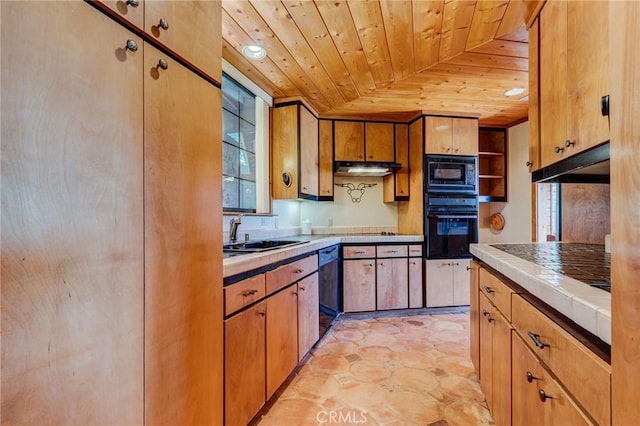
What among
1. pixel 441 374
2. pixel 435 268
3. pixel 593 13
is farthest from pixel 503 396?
pixel 435 268

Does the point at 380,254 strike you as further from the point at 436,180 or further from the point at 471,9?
the point at 471,9

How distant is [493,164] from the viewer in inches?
163

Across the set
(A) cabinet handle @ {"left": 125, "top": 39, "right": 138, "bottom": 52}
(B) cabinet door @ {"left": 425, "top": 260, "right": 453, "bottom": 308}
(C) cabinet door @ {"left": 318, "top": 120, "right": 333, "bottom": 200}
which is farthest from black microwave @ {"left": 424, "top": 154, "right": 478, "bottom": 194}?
(A) cabinet handle @ {"left": 125, "top": 39, "right": 138, "bottom": 52}

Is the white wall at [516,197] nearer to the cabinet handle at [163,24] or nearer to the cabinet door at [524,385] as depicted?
the cabinet door at [524,385]

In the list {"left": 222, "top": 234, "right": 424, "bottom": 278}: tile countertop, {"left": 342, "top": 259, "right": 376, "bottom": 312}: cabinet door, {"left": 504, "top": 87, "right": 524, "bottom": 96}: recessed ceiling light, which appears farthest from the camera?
{"left": 342, "top": 259, "right": 376, "bottom": 312}: cabinet door

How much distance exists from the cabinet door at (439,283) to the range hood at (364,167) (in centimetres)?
116

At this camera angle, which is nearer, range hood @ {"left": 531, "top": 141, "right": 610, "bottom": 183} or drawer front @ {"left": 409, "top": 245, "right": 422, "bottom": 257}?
range hood @ {"left": 531, "top": 141, "right": 610, "bottom": 183}

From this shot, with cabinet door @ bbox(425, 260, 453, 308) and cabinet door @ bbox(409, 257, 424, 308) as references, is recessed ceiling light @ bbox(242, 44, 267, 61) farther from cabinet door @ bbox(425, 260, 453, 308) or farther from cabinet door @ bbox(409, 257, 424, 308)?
cabinet door @ bbox(425, 260, 453, 308)

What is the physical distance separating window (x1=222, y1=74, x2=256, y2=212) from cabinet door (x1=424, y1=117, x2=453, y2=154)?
6.40 feet

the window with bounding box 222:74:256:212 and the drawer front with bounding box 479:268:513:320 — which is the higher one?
the window with bounding box 222:74:256:212

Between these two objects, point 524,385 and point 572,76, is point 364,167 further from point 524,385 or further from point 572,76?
point 524,385

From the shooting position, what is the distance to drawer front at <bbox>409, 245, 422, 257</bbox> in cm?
330

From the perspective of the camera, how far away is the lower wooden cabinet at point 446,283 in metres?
3.31

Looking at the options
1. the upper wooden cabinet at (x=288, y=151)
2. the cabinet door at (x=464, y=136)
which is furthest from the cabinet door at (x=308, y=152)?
the cabinet door at (x=464, y=136)
